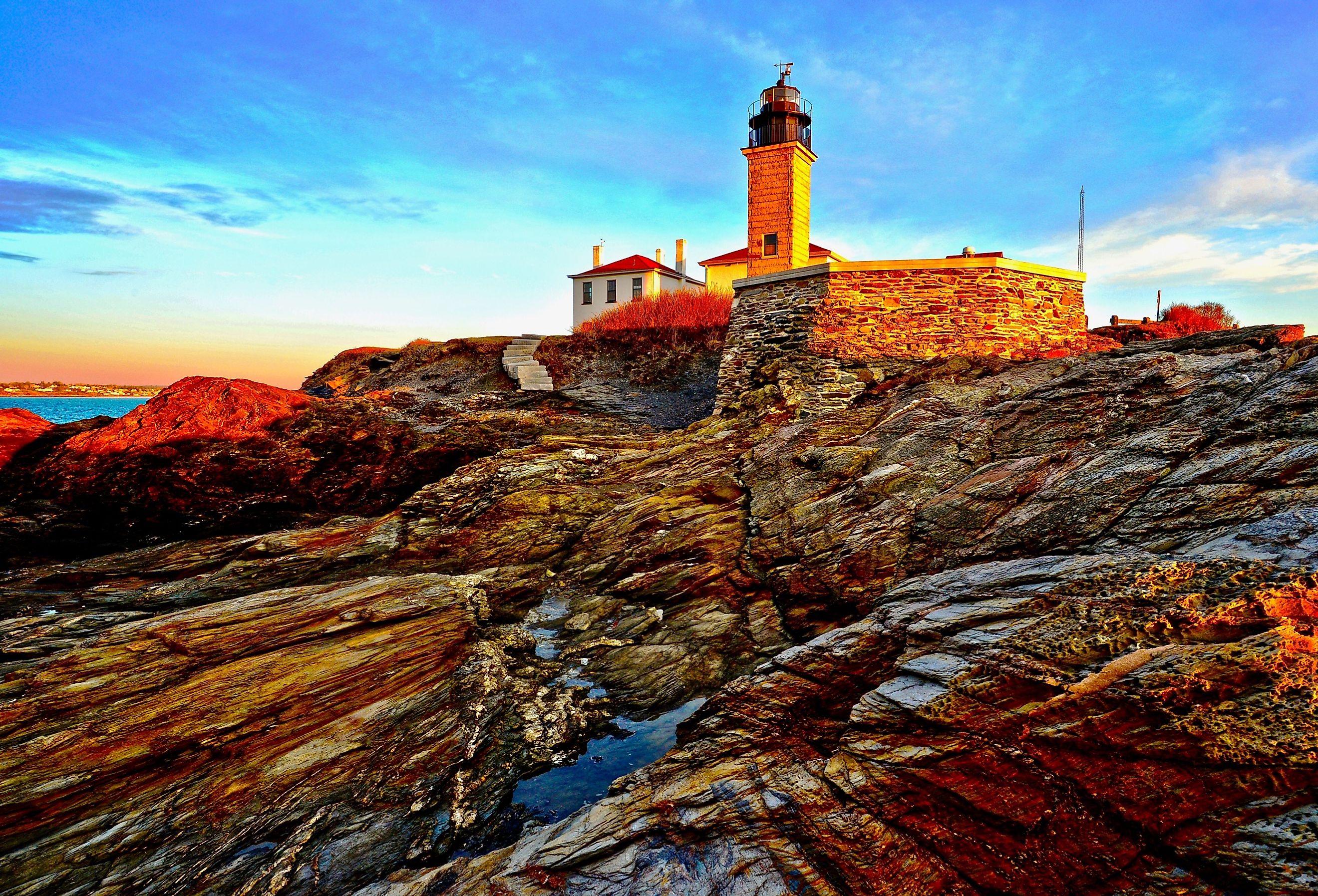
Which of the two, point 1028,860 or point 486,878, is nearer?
point 1028,860

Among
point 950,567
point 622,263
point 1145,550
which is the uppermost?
point 622,263

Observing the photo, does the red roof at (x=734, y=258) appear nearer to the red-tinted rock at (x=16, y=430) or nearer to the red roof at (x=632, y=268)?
the red roof at (x=632, y=268)

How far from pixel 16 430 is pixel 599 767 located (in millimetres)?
25110

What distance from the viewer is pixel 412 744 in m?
7.70

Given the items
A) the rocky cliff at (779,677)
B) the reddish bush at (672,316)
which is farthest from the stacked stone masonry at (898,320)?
the reddish bush at (672,316)

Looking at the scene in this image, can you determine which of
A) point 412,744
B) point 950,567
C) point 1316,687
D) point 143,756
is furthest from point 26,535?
point 1316,687

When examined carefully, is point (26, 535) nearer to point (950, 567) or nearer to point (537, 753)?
point (537, 753)

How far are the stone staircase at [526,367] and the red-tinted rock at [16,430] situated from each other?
56.8ft

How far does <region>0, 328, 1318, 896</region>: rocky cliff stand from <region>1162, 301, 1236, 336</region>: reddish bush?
14018mm

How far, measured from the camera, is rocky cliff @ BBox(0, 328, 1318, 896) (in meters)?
4.57

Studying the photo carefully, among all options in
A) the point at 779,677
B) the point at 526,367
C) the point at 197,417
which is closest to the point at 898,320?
the point at 779,677

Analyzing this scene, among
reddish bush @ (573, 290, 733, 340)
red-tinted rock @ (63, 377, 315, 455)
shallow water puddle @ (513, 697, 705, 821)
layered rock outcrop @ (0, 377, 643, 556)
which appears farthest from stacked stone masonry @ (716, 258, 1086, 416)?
red-tinted rock @ (63, 377, 315, 455)

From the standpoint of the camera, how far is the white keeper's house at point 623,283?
4694 cm

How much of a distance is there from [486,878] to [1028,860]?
418 cm
